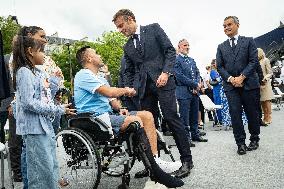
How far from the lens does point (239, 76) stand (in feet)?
19.8

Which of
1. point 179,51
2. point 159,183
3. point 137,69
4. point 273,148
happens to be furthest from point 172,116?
point 179,51

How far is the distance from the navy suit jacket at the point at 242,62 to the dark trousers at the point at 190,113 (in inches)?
64.9

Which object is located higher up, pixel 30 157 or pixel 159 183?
pixel 30 157

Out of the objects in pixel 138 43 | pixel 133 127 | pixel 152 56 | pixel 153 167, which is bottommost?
pixel 153 167

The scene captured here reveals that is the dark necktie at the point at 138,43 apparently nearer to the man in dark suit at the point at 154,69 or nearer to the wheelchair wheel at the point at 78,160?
the man in dark suit at the point at 154,69

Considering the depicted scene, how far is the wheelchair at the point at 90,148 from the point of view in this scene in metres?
3.82

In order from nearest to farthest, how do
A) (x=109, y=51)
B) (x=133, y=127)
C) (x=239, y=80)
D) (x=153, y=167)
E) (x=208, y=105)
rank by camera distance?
1. (x=153, y=167)
2. (x=133, y=127)
3. (x=239, y=80)
4. (x=208, y=105)
5. (x=109, y=51)

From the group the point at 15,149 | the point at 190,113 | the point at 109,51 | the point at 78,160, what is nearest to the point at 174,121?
the point at 78,160

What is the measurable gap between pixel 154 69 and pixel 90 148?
1.47 meters

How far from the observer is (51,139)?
331 centimetres

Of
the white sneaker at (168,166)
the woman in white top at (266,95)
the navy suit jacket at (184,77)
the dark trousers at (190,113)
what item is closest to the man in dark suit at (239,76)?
the dark trousers at (190,113)

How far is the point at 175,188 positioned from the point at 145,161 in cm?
45

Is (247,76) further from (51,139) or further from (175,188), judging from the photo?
(51,139)

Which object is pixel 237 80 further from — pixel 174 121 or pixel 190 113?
pixel 190 113
